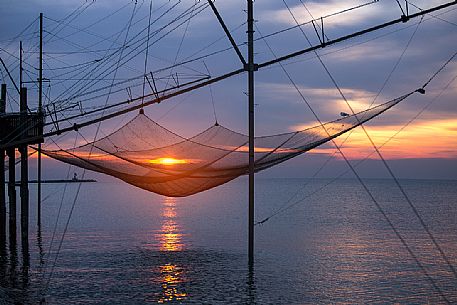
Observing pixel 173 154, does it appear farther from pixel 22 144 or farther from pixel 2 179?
pixel 2 179

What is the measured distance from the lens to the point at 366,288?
67.6 ft

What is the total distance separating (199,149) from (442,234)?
29.7 m

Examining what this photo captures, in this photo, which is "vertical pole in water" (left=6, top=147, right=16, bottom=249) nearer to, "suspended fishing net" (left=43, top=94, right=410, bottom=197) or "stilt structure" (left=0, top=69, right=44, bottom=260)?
"stilt structure" (left=0, top=69, right=44, bottom=260)

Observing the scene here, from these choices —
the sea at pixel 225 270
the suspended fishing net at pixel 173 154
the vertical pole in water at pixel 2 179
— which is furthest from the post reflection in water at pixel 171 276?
the vertical pole in water at pixel 2 179

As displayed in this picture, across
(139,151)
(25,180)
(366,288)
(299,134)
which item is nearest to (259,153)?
(299,134)

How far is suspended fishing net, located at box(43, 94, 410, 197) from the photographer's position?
18359mm

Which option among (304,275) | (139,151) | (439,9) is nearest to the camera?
(439,9)

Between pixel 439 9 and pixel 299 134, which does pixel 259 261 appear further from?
pixel 439 9

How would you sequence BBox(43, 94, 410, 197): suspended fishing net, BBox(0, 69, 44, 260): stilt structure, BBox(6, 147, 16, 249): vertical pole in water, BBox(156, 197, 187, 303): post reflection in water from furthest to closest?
BBox(6, 147, 16, 249): vertical pole in water < BBox(0, 69, 44, 260): stilt structure < BBox(43, 94, 410, 197): suspended fishing net < BBox(156, 197, 187, 303): post reflection in water

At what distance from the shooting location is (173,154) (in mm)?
19250

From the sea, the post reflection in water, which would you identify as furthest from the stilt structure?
the post reflection in water

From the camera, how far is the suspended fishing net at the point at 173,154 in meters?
18.4

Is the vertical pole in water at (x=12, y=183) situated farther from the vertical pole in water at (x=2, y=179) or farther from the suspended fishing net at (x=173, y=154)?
the suspended fishing net at (x=173, y=154)

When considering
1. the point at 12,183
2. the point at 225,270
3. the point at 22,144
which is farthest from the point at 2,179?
the point at 225,270
